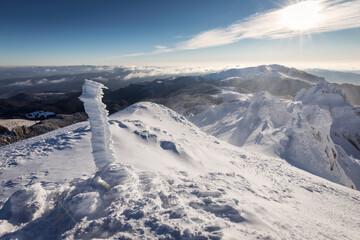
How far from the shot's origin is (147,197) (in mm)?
5680

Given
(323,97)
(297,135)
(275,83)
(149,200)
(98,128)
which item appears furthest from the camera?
(275,83)

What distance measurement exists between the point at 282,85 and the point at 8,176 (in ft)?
526

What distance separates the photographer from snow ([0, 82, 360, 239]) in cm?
463

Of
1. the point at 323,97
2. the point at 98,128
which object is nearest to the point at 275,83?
the point at 323,97

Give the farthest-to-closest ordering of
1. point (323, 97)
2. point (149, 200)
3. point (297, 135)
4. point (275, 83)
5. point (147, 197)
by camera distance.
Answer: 1. point (275, 83)
2. point (323, 97)
3. point (297, 135)
4. point (147, 197)
5. point (149, 200)

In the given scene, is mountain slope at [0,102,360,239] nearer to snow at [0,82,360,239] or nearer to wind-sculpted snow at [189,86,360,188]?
snow at [0,82,360,239]

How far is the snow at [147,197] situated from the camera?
4.63 metres

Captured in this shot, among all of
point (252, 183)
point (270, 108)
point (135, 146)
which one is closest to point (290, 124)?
point (270, 108)

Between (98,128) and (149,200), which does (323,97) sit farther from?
(98,128)

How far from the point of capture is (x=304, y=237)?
5.40 meters

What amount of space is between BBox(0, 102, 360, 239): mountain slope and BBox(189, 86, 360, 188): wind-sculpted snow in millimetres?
8068

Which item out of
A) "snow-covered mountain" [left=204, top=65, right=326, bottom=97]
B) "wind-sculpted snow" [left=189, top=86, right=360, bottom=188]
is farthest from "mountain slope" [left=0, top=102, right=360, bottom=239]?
"snow-covered mountain" [left=204, top=65, right=326, bottom=97]

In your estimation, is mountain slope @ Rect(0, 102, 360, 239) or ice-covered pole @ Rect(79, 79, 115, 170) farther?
ice-covered pole @ Rect(79, 79, 115, 170)

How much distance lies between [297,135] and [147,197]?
22071 millimetres
